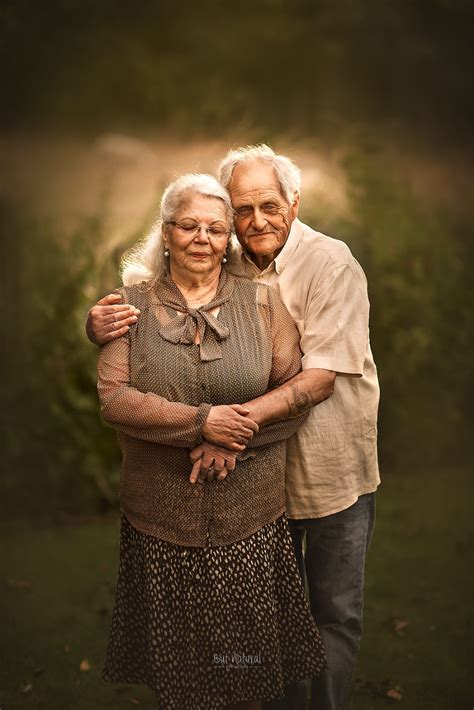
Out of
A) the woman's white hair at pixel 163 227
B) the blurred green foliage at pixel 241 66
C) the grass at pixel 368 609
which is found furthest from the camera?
the blurred green foliage at pixel 241 66

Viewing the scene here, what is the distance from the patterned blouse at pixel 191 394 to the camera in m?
2.41

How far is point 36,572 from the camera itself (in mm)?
4785

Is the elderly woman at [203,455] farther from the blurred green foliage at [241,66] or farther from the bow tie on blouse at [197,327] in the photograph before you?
the blurred green foliage at [241,66]

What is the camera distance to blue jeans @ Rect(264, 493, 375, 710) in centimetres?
276

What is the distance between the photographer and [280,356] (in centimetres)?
254

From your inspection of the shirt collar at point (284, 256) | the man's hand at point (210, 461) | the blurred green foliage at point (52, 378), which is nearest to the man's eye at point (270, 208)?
the shirt collar at point (284, 256)

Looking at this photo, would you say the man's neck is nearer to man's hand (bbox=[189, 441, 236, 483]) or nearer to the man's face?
the man's face

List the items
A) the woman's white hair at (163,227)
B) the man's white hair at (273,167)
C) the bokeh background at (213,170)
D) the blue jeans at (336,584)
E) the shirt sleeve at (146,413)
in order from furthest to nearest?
1. the bokeh background at (213,170)
2. the blue jeans at (336,584)
3. the man's white hair at (273,167)
4. the woman's white hair at (163,227)
5. the shirt sleeve at (146,413)

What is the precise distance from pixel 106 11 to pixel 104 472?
120 inches

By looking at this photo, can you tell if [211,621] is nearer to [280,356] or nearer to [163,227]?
[280,356]

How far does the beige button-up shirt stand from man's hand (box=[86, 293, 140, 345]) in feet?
1.39

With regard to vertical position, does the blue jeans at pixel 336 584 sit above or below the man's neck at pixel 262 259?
below

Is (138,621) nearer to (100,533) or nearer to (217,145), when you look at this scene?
(100,533)

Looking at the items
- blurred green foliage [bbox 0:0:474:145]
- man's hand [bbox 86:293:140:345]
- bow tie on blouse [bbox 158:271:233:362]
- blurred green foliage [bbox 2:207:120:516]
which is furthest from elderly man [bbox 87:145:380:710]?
blurred green foliage [bbox 0:0:474:145]
